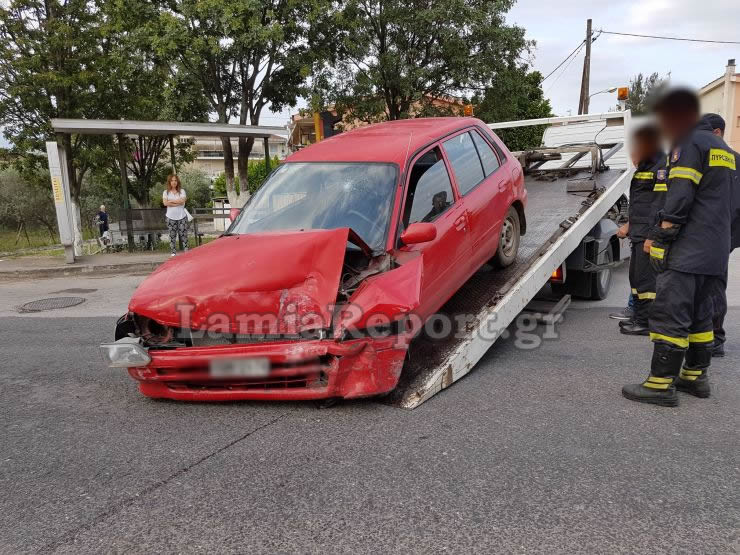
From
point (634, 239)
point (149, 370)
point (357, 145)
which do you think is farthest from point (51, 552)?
point (634, 239)

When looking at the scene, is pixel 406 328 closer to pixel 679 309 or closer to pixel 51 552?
pixel 679 309

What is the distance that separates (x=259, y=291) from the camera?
3.39 metres

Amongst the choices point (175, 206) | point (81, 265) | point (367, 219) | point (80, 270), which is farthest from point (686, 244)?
point (81, 265)

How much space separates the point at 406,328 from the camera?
355 cm

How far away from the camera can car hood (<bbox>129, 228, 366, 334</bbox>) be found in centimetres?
338

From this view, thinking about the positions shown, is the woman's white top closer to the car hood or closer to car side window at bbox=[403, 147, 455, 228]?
car side window at bbox=[403, 147, 455, 228]

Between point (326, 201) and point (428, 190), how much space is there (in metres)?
0.81

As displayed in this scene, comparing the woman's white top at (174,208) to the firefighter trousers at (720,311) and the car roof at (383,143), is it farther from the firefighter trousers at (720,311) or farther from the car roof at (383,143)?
the firefighter trousers at (720,311)

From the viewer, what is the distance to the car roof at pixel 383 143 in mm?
4391

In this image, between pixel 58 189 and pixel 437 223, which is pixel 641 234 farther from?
pixel 58 189

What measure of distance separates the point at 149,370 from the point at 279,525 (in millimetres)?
1609

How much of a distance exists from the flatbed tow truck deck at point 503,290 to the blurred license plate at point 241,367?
0.88m

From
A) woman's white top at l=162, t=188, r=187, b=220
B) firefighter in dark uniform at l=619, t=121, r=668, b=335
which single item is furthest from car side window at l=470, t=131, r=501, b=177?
woman's white top at l=162, t=188, r=187, b=220

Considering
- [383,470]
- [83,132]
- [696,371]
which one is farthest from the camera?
[83,132]
